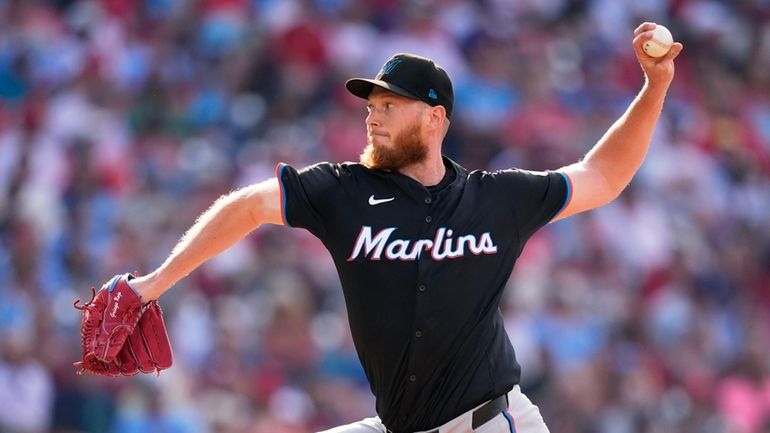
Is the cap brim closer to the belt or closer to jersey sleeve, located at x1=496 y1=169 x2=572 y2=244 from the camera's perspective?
jersey sleeve, located at x1=496 y1=169 x2=572 y2=244

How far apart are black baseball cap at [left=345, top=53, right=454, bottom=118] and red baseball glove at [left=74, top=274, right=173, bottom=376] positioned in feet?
3.62

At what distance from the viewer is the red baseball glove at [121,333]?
4.74 m

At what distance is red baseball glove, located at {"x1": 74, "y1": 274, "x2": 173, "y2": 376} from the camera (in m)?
4.74

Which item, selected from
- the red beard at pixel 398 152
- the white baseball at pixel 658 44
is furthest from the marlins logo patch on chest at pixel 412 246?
the white baseball at pixel 658 44

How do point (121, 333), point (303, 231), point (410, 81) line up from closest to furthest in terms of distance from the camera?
point (121, 333), point (410, 81), point (303, 231)

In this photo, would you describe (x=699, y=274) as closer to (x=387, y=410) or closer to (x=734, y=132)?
(x=734, y=132)

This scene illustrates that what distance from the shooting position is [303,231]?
10.2 metres

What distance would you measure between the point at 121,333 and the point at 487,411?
133 centimetres

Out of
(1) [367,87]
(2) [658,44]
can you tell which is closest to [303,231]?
(1) [367,87]

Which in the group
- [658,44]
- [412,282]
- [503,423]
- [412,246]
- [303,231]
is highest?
[658,44]

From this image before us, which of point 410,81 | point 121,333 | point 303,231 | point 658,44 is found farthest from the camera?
point 303,231

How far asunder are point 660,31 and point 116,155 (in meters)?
5.71

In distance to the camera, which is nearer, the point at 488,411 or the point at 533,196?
the point at 488,411

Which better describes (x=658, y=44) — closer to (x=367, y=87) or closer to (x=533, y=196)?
(x=533, y=196)
